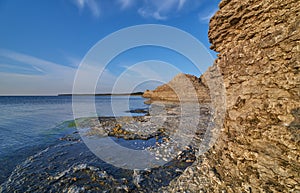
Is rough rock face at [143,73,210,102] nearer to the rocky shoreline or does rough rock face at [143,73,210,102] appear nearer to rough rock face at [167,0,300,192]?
rough rock face at [167,0,300,192]

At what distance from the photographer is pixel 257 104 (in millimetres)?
4102

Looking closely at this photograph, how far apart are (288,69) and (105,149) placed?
916 centimetres

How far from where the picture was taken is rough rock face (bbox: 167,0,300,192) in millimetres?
3260

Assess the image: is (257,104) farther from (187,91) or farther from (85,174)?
(187,91)

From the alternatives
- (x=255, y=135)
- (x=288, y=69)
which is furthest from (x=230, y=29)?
(x=255, y=135)

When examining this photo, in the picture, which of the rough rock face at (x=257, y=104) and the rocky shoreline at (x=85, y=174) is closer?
the rough rock face at (x=257, y=104)

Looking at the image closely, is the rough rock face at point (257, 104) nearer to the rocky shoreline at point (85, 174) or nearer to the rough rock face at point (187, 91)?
the rocky shoreline at point (85, 174)

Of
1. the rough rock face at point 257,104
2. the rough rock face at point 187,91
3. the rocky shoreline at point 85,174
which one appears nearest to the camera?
the rough rock face at point 257,104

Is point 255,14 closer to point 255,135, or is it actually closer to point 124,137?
point 255,135

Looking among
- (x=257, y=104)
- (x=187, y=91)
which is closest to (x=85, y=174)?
(x=257, y=104)

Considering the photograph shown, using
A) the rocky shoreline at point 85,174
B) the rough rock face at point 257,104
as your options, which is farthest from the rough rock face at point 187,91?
the rocky shoreline at point 85,174

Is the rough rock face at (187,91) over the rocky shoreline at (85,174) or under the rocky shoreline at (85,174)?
over

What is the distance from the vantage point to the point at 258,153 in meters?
3.89

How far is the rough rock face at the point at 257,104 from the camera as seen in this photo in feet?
10.7
